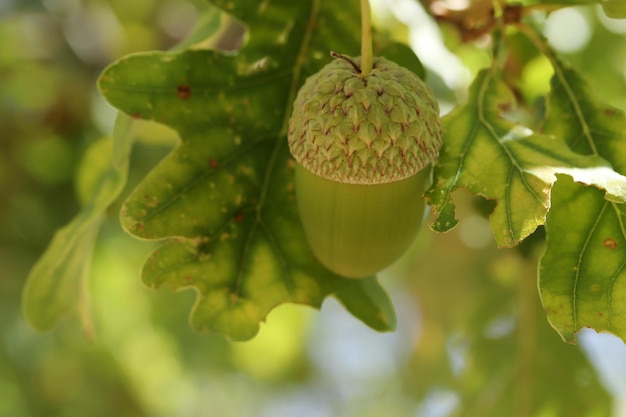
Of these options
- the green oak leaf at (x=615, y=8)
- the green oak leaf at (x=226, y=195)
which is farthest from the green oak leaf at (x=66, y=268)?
the green oak leaf at (x=615, y=8)

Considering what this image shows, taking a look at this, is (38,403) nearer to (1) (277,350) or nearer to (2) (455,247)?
(1) (277,350)

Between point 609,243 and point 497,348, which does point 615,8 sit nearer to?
point 609,243

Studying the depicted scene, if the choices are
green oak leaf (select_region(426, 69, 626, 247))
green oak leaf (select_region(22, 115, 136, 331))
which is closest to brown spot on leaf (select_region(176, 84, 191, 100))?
green oak leaf (select_region(22, 115, 136, 331))

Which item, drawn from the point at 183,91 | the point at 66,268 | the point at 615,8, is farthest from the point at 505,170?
the point at 66,268

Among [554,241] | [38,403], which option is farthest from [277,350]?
[554,241]

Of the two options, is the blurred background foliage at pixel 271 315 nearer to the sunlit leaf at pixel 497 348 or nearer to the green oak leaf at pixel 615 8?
the sunlit leaf at pixel 497 348

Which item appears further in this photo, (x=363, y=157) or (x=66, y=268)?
(x=66, y=268)
